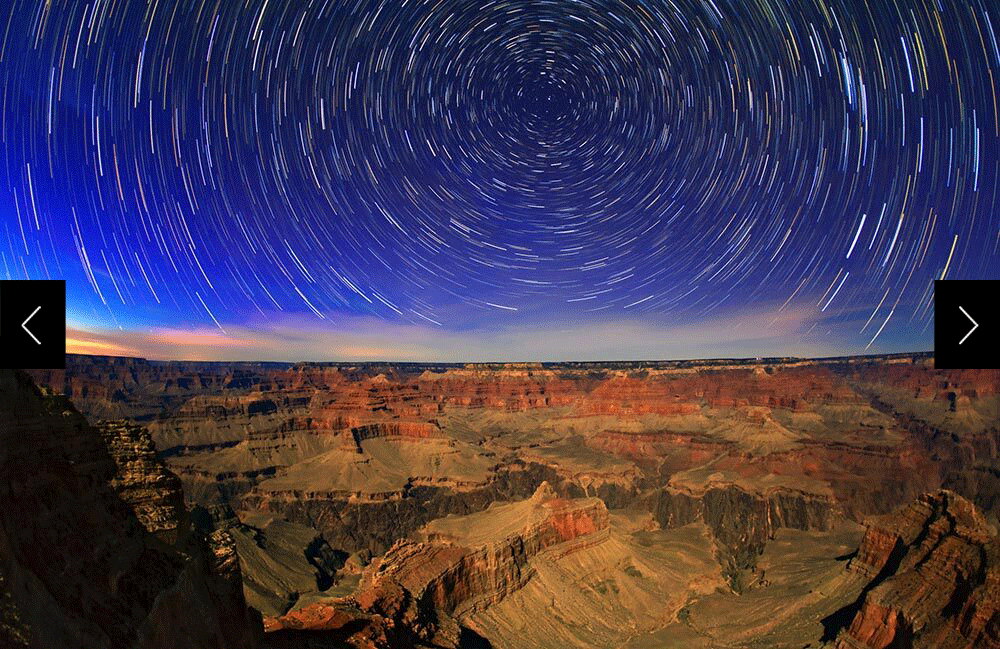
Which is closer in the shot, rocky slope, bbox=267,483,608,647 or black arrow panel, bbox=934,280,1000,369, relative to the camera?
black arrow panel, bbox=934,280,1000,369

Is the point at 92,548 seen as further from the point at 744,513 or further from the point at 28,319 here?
the point at 744,513

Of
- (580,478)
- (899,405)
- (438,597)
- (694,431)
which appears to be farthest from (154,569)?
(899,405)

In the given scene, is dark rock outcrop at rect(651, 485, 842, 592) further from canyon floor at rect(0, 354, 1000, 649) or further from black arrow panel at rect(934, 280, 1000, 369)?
black arrow panel at rect(934, 280, 1000, 369)

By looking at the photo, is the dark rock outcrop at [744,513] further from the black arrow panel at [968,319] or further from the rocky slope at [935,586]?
the black arrow panel at [968,319]

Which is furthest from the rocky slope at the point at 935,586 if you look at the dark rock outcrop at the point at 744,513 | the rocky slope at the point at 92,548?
the rocky slope at the point at 92,548

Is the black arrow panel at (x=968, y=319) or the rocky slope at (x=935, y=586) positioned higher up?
the black arrow panel at (x=968, y=319)

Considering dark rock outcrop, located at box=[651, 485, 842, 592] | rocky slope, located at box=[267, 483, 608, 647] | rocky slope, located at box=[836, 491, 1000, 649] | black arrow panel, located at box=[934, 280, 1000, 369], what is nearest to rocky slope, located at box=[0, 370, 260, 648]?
rocky slope, located at box=[267, 483, 608, 647]
